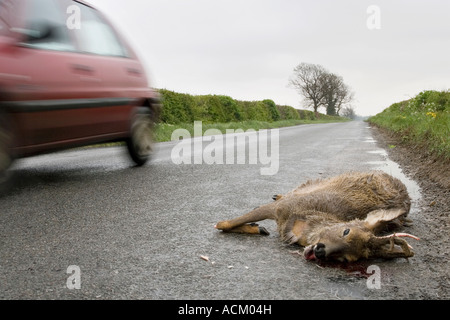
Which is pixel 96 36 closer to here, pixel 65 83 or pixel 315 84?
pixel 65 83

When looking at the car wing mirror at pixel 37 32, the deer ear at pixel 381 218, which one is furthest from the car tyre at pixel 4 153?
the deer ear at pixel 381 218

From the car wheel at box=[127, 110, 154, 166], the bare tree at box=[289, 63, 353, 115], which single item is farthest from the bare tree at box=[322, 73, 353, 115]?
the car wheel at box=[127, 110, 154, 166]

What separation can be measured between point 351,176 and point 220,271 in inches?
69.2

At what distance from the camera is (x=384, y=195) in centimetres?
364

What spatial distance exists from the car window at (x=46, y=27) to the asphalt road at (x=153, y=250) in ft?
5.39

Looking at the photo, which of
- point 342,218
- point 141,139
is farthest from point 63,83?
point 342,218

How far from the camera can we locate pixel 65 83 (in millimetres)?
5055

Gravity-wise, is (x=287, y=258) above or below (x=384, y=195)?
below

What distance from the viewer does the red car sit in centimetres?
442

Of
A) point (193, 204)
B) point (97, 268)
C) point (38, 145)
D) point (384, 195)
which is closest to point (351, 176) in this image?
point (384, 195)

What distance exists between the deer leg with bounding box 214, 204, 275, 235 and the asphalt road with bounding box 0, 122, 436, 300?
2.6 inches

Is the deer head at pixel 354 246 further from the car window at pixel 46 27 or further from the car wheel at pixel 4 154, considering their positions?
the car window at pixel 46 27
